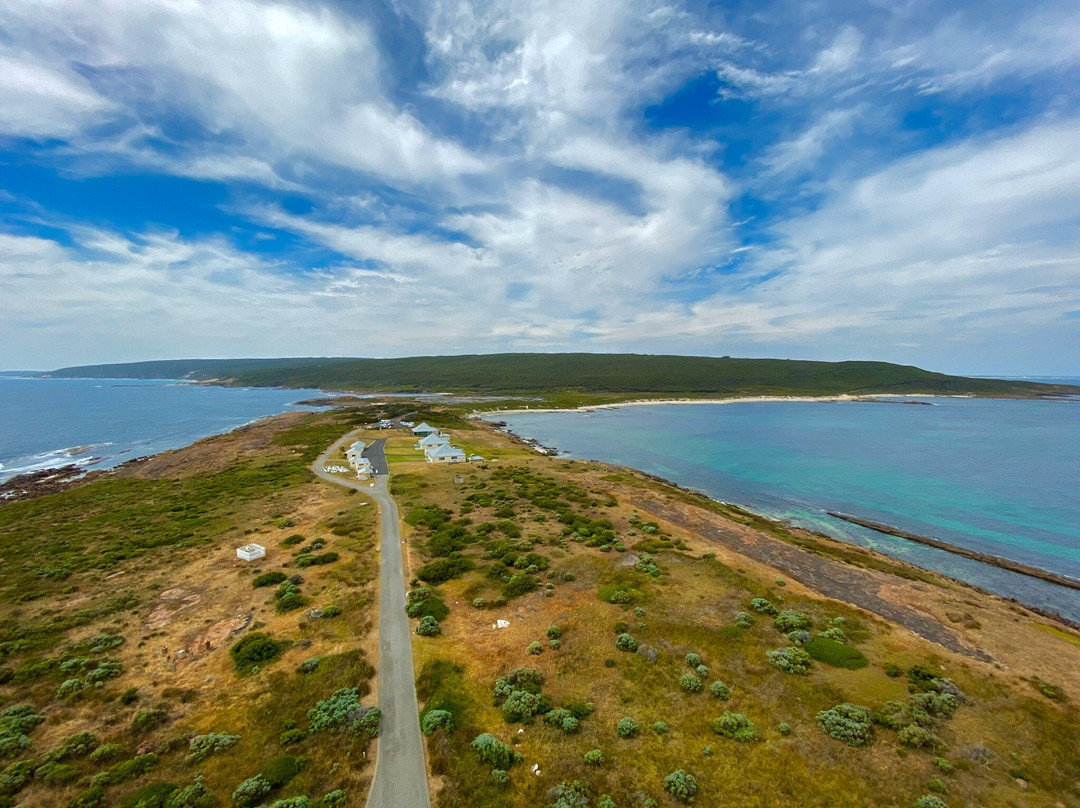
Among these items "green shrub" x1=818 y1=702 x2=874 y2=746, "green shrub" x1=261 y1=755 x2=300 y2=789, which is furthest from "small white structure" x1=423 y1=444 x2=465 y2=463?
"green shrub" x1=818 y1=702 x2=874 y2=746

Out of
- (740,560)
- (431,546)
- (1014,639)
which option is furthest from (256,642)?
(1014,639)

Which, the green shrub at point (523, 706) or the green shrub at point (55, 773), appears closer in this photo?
the green shrub at point (55, 773)

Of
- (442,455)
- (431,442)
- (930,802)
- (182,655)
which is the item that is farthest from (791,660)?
(431,442)

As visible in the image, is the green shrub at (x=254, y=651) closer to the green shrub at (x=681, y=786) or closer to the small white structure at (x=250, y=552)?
the small white structure at (x=250, y=552)

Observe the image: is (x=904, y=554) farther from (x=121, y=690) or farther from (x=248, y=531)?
(x=248, y=531)

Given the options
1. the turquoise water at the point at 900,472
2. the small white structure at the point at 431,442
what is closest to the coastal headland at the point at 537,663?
the turquoise water at the point at 900,472

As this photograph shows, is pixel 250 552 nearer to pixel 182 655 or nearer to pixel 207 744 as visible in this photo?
pixel 182 655

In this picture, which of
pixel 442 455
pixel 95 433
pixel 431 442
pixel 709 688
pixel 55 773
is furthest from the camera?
pixel 95 433
